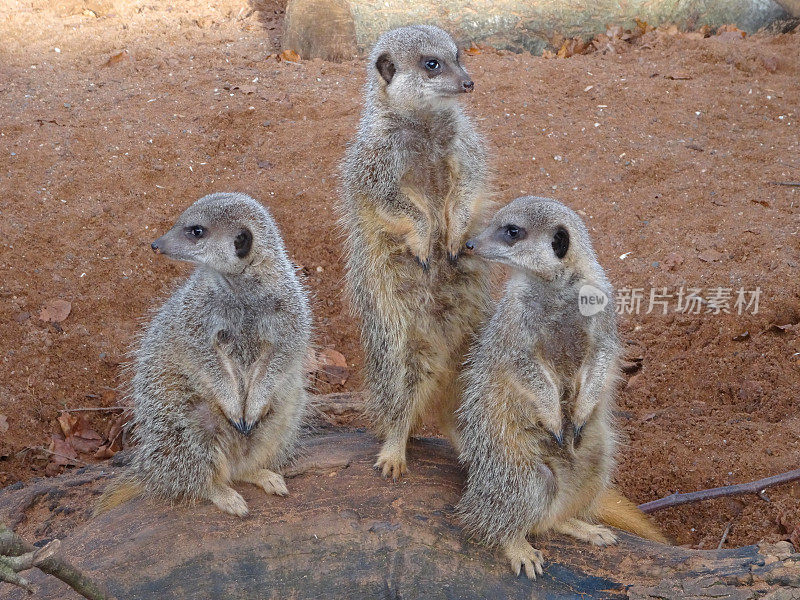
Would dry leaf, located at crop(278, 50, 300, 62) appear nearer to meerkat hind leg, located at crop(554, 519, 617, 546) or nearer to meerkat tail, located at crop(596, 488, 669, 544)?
meerkat tail, located at crop(596, 488, 669, 544)

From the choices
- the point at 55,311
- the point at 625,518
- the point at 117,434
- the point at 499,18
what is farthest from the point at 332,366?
the point at 499,18

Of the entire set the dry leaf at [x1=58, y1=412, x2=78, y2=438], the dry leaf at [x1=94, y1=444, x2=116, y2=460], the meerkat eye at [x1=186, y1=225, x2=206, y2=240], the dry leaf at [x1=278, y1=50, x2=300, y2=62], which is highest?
the meerkat eye at [x1=186, y1=225, x2=206, y2=240]

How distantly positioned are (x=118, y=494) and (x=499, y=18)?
20.7 ft

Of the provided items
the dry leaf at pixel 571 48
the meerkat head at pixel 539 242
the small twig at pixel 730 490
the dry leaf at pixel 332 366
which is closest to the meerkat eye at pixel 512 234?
the meerkat head at pixel 539 242

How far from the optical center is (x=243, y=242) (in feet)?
9.73

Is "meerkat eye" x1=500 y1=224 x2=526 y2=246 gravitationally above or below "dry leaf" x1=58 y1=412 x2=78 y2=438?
above

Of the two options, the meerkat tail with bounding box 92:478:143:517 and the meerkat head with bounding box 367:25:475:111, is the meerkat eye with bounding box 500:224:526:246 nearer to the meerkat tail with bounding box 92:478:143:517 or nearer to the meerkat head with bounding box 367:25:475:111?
the meerkat head with bounding box 367:25:475:111

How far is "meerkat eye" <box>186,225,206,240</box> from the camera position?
9.61 feet

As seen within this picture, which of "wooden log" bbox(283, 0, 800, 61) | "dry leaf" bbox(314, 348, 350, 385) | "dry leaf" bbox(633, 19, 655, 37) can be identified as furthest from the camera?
"dry leaf" bbox(633, 19, 655, 37)

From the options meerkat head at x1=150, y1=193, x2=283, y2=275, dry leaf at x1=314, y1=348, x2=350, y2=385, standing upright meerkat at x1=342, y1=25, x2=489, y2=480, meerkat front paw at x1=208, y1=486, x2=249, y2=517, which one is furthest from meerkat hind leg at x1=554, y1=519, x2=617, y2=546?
dry leaf at x1=314, y1=348, x2=350, y2=385

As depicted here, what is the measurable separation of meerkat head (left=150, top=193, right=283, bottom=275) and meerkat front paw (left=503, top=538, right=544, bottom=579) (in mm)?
1404

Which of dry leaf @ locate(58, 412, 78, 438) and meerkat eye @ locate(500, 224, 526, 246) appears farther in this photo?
dry leaf @ locate(58, 412, 78, 438)

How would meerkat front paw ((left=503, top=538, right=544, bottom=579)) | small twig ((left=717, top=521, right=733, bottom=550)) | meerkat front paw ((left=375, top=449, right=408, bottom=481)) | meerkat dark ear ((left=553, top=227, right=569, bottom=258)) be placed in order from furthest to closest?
small twig ((left=717, top=521, right=733, bottom=550)) → meerkat front paw ((left=375, top=449, right=408, bottom=481)) → meerkat dark ear ((left=553, top=227, right=569, bottom=258)) → meerkat front paw ((left=503, top=538, right=544, bottom=579))

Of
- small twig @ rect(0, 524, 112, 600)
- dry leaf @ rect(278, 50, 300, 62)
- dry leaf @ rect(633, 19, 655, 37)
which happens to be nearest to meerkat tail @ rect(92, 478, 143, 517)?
small twig @ rect(0, 524, 112, 600)
